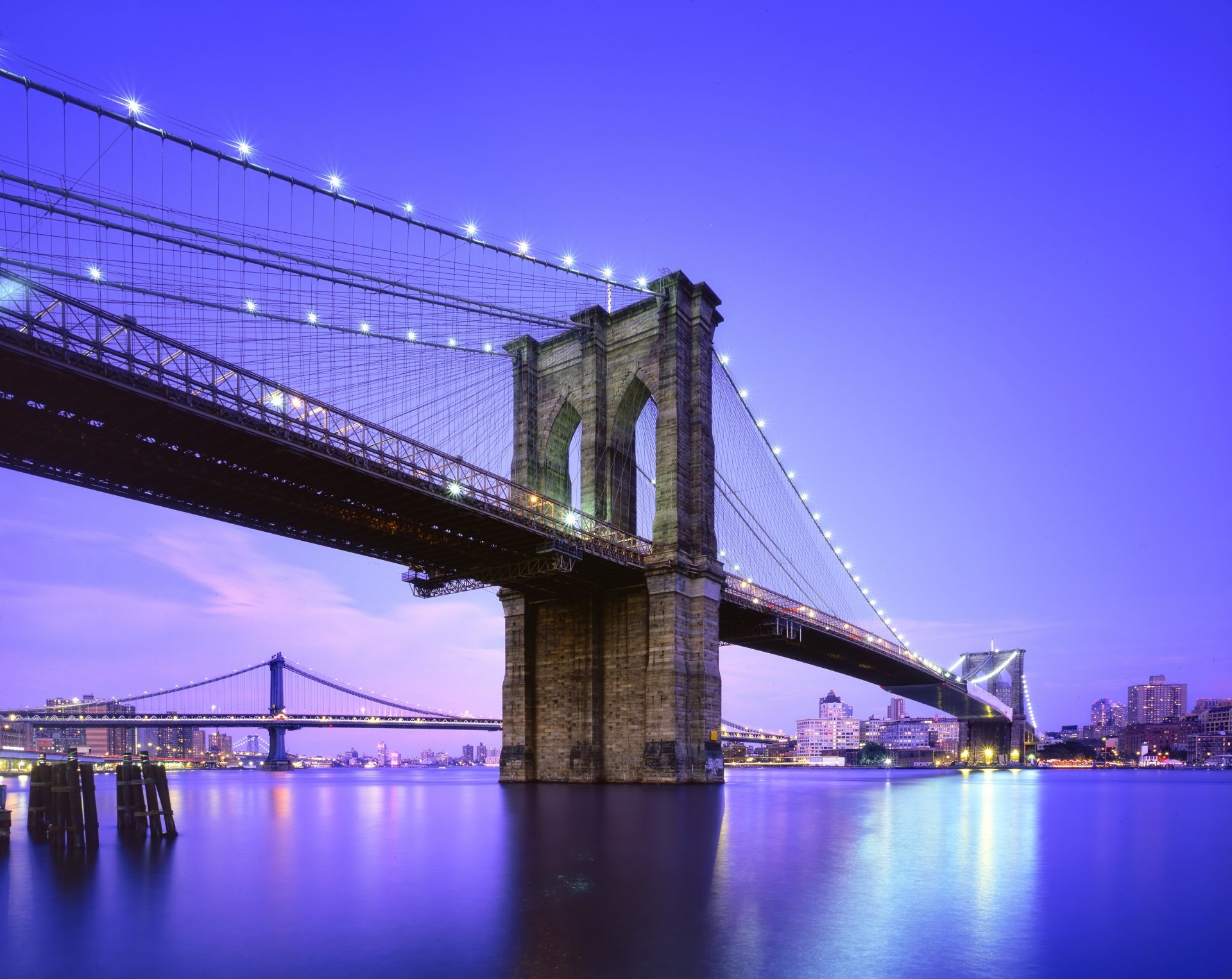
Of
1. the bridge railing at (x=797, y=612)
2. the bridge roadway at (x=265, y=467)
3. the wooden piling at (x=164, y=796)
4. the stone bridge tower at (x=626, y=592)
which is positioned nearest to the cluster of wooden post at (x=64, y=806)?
the wooden piling at (x=164, y=796)

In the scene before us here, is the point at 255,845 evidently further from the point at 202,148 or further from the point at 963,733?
the point at 963,733

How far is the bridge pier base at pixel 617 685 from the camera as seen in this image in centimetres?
3847

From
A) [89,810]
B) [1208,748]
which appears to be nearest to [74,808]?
[89,810]

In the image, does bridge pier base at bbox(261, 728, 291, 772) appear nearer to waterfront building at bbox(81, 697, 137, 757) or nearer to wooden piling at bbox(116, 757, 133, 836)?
waterfront building at bbox(81, 697, 137, 757)

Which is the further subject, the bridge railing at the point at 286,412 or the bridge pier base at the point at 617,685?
the bridge pier base at the point at 617,685

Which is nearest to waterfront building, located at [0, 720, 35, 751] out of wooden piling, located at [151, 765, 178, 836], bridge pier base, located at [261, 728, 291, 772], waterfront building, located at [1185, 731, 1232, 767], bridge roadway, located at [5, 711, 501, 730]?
bridge roadway, located at [5, 711, 501, 730]

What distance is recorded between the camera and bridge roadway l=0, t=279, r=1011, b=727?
2247 centimetres

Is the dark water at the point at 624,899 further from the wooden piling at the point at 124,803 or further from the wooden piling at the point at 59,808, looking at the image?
the wooden piling at the point at 59,808

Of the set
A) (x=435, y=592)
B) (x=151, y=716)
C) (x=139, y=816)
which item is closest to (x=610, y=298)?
(x=435, y=592)

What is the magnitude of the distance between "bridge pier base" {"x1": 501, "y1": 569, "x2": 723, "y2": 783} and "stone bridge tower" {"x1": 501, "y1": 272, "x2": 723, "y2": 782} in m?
0.06

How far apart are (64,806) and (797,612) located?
132ft

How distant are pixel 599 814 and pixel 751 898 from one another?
12.3m

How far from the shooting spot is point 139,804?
59.2 feet

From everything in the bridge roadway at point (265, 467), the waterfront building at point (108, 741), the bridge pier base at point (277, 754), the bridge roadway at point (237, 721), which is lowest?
the waterfront building at point (108, 741)
